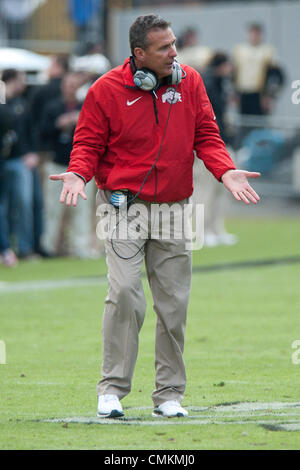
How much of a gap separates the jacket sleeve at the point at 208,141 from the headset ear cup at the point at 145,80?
0.31 m

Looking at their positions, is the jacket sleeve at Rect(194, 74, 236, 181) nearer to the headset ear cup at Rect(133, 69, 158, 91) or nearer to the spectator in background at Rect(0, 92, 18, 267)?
the headset ear cup at Rect(133, 69, 158, 91)

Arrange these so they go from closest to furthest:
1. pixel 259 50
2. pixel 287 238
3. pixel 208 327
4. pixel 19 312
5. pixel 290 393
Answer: pixel 290 393 < pixel 208 327 < pixel 19 312 < pixel 287 238 < pixel 259 50

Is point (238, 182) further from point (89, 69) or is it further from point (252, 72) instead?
point (252, 72)

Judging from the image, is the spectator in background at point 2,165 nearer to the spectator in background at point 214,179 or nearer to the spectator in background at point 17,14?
the spectator in background at point 214,179

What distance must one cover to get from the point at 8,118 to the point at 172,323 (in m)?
7.82

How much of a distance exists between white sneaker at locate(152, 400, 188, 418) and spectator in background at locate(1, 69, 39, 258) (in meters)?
7.93

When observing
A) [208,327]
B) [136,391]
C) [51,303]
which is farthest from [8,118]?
[136,391]

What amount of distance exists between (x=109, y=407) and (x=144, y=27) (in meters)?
2.04

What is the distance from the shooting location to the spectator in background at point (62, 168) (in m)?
14.2

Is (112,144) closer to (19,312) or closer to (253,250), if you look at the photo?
(19,312)

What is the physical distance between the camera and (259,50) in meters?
20.5

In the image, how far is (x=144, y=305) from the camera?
625cm

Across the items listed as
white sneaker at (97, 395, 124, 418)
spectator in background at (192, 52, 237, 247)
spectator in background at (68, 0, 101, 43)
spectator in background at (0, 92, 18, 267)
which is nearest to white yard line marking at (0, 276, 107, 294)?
spectator in background at (0, 92, 18, 267)

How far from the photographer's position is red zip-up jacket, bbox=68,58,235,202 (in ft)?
20.1
